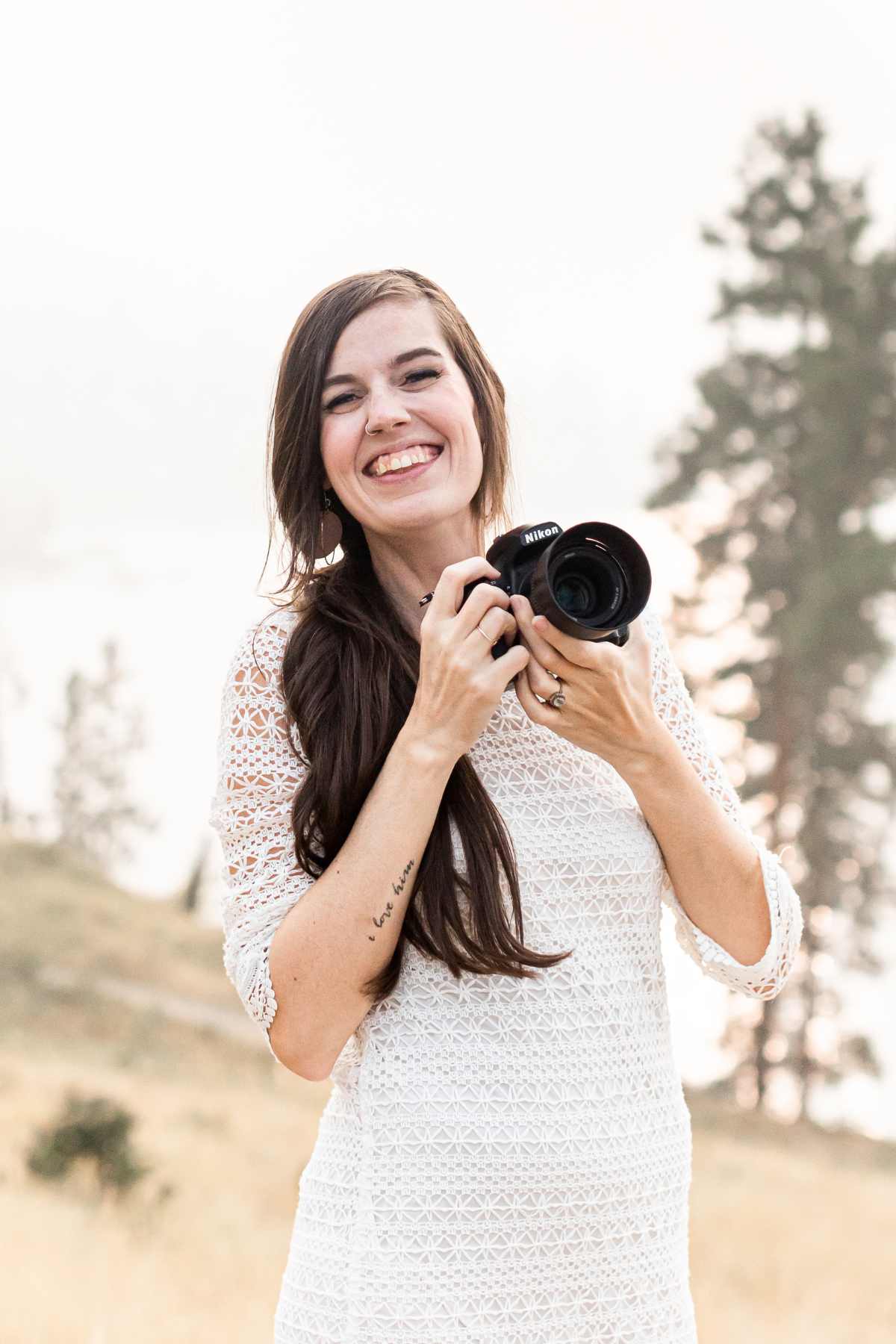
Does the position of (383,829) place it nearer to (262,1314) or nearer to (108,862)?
(262,1314)

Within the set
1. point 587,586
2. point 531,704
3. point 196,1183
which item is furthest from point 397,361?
point 196,1183

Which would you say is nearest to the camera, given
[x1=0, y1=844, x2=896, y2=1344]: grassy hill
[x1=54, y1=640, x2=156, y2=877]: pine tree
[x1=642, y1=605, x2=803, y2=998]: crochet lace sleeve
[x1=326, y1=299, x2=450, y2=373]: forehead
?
[x1=642, y1=605, x2=803, y2=998]: crochet lace sleeve

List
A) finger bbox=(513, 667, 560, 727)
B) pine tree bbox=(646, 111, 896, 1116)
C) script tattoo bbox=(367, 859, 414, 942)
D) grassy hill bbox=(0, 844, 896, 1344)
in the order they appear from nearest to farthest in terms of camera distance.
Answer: script tattoo bbox=(367, 859, 414, 942), finger bbox=(513, 667, 560, 727), grassy hill bbox=(0, 844, 896, 1344), pine tree bbox=(646, 111, 896, 1116)

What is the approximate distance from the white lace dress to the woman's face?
330 mm

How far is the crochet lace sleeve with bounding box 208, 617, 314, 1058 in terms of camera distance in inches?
80.2

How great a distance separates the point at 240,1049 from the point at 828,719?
356 inches

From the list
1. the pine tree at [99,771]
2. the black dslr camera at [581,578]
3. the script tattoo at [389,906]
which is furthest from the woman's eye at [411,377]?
the pine tree at [99,771]

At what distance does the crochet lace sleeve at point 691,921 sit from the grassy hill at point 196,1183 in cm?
493

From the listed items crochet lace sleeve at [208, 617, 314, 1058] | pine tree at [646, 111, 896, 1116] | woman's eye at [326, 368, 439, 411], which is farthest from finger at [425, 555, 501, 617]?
pine tree at [646, 111, 896, 1116]

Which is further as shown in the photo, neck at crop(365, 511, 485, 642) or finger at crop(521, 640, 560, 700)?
neck at crop(365, 511, 485, 642)

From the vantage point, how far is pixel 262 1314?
7.43 meters

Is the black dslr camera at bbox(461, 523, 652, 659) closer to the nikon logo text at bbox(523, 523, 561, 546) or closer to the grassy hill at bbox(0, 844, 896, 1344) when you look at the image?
the nikon logo text at bbox(523, 523, 561, 546)

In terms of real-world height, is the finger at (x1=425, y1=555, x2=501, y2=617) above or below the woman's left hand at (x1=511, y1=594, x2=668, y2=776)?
above

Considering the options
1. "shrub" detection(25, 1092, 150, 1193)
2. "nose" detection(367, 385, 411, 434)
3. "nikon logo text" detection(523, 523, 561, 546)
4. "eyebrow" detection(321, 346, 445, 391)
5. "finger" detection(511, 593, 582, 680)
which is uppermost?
"eyebrow" detection(321, 346, 445, 391)
